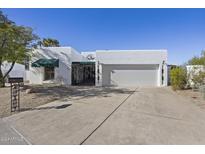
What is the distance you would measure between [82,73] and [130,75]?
9.04 metres

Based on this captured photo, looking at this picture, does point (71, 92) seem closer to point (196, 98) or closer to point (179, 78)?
point (196, 98)

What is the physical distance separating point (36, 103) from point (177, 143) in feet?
24.3

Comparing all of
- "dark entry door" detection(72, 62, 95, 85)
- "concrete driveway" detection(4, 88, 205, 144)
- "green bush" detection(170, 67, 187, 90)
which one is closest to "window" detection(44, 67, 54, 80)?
"dark entry door" detection(72, 62, 95, 85)

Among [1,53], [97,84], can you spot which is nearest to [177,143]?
[1,53]

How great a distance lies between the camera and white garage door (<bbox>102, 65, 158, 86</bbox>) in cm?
2248

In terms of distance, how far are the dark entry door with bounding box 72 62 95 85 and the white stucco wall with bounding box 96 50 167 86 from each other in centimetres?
283

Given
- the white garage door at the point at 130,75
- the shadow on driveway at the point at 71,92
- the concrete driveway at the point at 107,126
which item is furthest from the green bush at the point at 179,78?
the concrete driveway at the point at 107,126

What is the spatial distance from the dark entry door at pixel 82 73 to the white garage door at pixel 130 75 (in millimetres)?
3358

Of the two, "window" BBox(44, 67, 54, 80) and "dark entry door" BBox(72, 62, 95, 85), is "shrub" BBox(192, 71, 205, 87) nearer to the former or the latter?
"dark entry door" BBox(72, 62, 95, 85)

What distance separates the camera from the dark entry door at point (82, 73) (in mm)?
24341

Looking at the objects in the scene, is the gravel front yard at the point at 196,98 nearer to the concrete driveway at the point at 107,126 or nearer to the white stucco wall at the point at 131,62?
the concrete driveway at the point at 107,126

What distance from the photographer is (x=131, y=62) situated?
2234 centimetres

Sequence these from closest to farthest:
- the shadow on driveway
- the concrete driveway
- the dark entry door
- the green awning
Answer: the concrete driveway < the shadow on driveway < the green awning < the dark entry door

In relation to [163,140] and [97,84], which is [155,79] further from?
[163,140]
